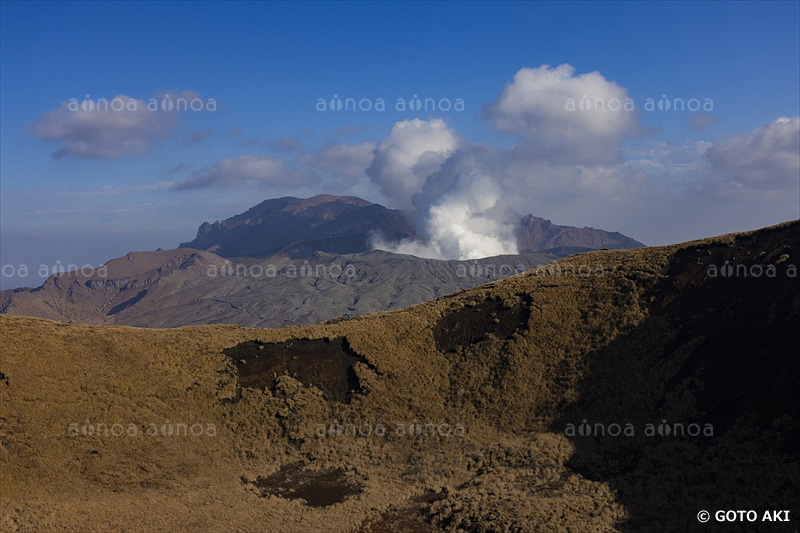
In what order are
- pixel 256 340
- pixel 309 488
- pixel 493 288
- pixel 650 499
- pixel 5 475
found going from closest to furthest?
pixel 650 499, pixel 5 475, pixel 309 488, pixel 256 340, pixel 493 288

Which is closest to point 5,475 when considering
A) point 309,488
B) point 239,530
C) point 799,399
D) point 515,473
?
point 239,530

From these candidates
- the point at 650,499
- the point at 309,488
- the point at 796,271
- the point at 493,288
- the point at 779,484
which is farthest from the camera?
the point at 493,288

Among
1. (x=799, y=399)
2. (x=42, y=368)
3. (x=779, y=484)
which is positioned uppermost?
(x=42, y=368)

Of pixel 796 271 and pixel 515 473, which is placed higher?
pixel 796 271

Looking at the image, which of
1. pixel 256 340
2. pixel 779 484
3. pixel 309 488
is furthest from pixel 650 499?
pixel 256 340

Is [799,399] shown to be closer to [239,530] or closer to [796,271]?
[796,271]

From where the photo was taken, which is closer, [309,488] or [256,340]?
[309,488]
